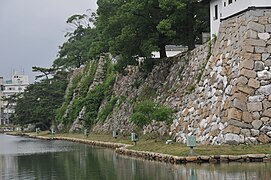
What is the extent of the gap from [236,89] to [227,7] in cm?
731

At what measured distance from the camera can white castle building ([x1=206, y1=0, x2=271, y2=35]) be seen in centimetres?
3128

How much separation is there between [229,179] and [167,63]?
2630 cm

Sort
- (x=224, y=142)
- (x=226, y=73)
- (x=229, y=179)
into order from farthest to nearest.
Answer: (x=226, y=73) → (x=224, y=142) → (x=229, y=179)

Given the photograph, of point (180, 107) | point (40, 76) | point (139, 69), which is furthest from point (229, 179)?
point (40, 76)

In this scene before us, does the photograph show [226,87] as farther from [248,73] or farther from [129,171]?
[129,171]

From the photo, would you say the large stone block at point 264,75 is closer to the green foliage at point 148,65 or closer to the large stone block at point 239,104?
the large stone block at point 239,104

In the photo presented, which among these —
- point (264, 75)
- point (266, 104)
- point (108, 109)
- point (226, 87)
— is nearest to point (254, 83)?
point (264, 75)

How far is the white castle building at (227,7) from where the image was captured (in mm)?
31281

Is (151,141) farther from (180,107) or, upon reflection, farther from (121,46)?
(121,46)

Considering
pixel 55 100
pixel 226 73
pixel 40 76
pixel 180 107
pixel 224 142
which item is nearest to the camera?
pixel 224 142

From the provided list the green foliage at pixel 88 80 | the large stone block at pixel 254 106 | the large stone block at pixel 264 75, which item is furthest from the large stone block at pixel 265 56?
the green foliage at pixel 88 80

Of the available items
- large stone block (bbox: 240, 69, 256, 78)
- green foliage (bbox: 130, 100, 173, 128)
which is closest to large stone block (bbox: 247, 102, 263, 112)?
large stone block (bbox: 240, 69, 256, 78)

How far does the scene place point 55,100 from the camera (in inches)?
3546

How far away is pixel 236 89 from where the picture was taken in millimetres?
29516
